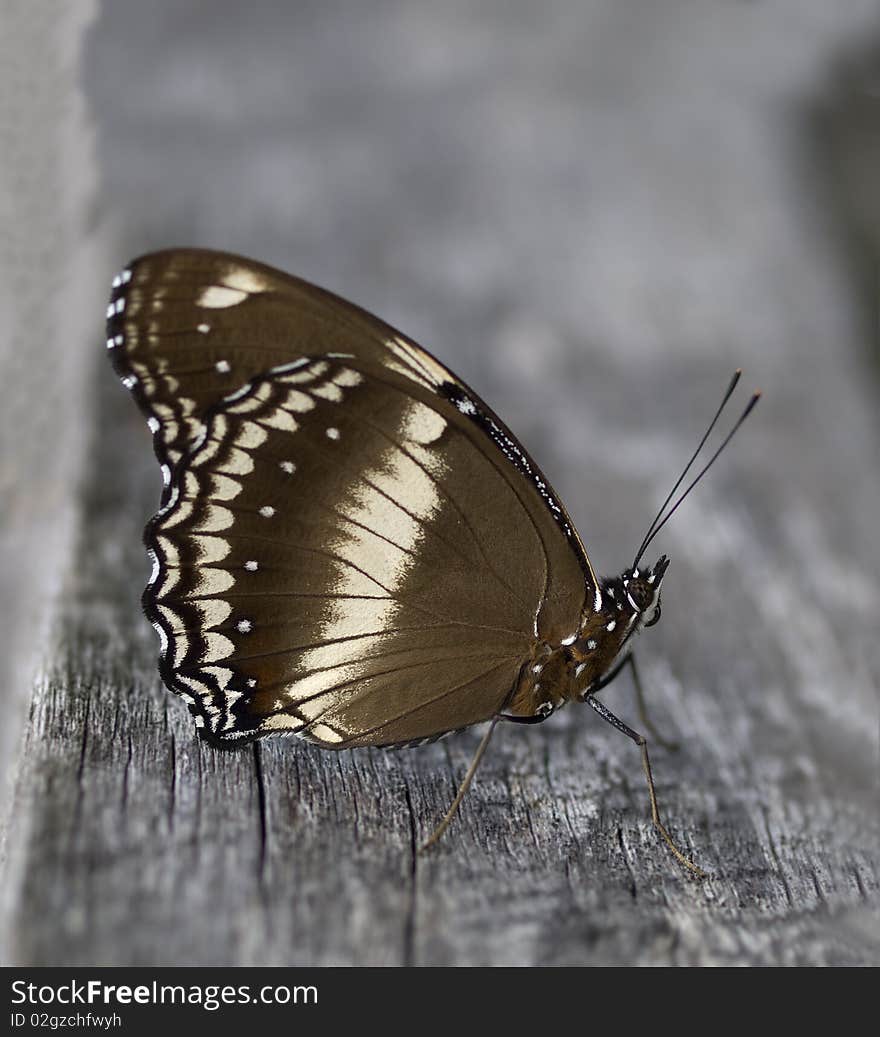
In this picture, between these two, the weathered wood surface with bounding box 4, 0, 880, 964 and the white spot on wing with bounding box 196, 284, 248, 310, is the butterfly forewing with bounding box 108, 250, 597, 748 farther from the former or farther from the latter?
the weathered wood surface with bounding box 4, 0, 880, 964

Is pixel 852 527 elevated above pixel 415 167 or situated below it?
below

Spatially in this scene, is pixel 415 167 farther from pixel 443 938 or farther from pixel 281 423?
pixel 443 938

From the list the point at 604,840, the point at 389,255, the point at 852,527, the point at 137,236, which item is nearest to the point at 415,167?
the point at 389,255

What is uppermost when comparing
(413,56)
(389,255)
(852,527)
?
(413,56)

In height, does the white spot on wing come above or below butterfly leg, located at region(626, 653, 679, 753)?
above

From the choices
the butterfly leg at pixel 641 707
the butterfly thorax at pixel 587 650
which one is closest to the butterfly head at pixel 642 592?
the butterfly thorax at pixel 587 650

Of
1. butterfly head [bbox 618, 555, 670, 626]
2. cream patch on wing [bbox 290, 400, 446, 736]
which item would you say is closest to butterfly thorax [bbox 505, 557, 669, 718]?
butterfly head [bbox 618, 555, 670, 626]

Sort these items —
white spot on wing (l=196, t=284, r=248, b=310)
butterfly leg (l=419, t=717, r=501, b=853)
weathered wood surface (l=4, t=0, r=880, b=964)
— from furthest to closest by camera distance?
white spot on wing (l=196, t=284, r=248, b=310) → butterfly leg (l=419, t=717, r=501, b=853) → weathered wood surface (l=4, t=0, r=880, b=964)

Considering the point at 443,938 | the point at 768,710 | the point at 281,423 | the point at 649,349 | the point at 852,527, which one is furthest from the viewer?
the point at 649,349

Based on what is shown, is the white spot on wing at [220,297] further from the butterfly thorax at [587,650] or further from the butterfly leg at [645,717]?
the butterfly leg at [645,717]
